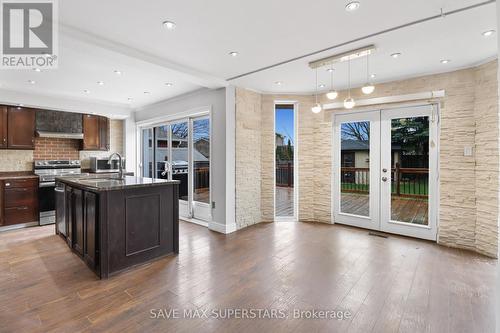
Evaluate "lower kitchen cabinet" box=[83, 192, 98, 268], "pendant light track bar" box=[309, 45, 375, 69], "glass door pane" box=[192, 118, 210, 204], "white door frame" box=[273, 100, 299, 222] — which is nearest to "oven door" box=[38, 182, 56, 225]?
"lower kitchen cabinet" box=[83, 192, 98, 268]

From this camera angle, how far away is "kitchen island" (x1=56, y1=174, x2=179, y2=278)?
273cm

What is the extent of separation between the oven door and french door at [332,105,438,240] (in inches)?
229

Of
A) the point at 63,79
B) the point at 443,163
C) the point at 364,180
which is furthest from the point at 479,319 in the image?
the point at 63,79

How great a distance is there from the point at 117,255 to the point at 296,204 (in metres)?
3.48

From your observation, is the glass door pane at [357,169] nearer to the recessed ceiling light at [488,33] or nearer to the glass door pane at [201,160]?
the recessed ceiling light at [488,33]

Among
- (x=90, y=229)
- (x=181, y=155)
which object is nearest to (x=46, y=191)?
(x=181, y=155)

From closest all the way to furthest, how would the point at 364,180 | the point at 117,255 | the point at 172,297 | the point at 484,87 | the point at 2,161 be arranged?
the point at 172,297 < the point at 117,255 < the point at 484,87 < the point at 364,180 < the point at 2,161

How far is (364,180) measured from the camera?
185 inches

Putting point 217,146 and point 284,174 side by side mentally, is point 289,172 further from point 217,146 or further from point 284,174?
point 217,146

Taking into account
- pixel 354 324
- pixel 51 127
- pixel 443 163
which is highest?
pixel 51 127

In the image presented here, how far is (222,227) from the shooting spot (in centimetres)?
444

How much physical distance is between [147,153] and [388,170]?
578 cm

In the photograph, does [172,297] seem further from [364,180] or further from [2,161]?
[2,161]

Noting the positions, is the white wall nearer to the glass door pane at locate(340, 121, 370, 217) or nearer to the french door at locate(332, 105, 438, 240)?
the french door at locate(332, 105, 438, 240)
